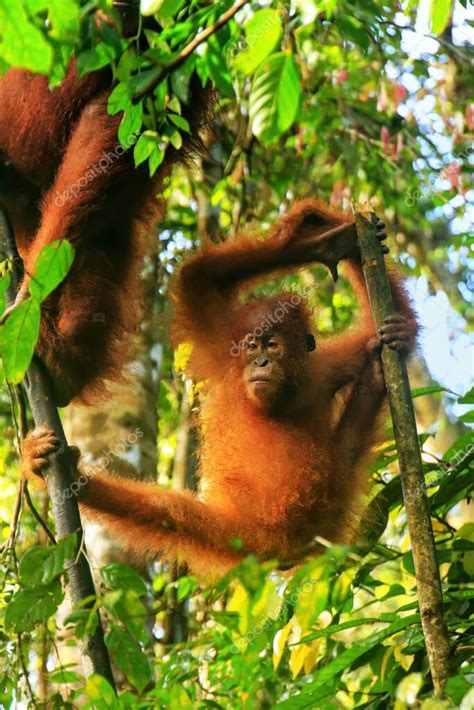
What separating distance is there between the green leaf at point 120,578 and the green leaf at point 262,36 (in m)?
1.04

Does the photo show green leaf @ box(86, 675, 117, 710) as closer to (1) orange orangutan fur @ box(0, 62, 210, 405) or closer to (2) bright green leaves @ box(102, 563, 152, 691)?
(2) bright green leaves @ box(102, 563, 152, 691)

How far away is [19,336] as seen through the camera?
1643 millimetres

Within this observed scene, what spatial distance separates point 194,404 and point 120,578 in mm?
2798

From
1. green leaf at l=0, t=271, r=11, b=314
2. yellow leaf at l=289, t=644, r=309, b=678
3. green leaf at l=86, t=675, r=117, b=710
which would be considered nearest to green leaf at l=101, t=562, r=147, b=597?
green leaf at l=86, t=675, r=117, b=710

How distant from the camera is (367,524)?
3.18m

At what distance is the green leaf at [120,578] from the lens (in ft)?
6.31

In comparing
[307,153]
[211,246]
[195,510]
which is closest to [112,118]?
[211,246]

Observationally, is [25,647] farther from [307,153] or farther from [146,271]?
[307,153]

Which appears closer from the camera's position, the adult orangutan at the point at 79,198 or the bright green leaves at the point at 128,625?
the bright green leaves at the point at 128,625

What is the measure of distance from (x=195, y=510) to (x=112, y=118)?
144 cm

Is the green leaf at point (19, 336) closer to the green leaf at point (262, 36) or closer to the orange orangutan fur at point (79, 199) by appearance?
the green leaf at point (262, 36)

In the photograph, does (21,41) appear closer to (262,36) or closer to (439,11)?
(262,36)

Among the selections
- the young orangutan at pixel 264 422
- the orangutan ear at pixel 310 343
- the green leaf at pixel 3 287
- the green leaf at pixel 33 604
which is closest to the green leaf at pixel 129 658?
the green leaf at pixel 33 604

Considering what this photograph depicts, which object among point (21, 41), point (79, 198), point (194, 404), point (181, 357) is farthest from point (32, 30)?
point (194, 404)
